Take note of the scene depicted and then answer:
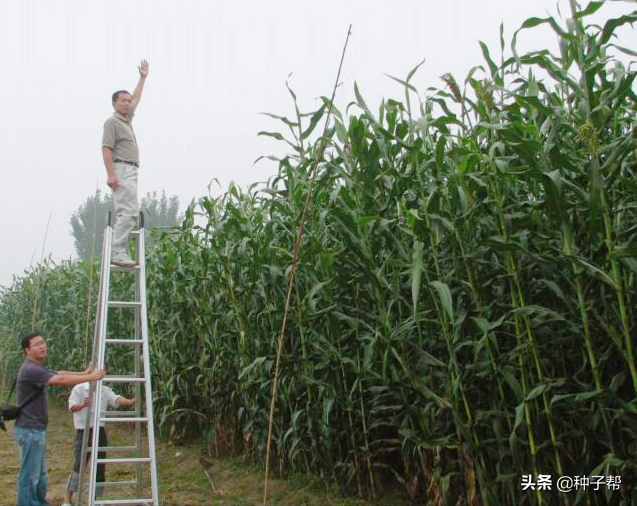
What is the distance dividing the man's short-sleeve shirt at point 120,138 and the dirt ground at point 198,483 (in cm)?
217

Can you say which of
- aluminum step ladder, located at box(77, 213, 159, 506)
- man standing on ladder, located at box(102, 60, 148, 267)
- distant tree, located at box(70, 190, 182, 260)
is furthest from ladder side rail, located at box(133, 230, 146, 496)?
distant tree, located at box(70, 190, 182, 260)

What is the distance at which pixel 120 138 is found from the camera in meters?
4.60

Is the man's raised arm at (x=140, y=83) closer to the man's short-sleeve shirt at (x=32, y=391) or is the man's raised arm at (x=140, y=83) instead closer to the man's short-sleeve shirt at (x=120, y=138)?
the man's short-sleeve shirt at (x=120, y=138)

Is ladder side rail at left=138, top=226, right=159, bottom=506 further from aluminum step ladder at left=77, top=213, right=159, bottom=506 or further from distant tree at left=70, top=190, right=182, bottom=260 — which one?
distant tree at left=70, top=190, right=182, bottom=260

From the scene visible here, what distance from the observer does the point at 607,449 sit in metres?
3.31

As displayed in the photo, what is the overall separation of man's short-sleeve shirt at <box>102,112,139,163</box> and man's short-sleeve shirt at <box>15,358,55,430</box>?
1527 mm

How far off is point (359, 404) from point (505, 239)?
5.95ft

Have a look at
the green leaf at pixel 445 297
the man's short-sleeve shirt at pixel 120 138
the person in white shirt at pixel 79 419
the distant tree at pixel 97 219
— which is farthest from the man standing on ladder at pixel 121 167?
the distant tree at pixel 97 219

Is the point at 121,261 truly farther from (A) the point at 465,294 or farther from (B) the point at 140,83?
(A) the point at 465,294

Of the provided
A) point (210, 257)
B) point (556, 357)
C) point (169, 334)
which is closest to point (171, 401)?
point (169, 334)

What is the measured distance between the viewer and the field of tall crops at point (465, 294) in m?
3.05

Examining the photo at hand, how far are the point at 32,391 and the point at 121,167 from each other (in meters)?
1.63

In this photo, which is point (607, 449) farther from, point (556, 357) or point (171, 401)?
point (171, 401)

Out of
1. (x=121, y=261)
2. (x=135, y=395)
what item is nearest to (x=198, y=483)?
(x=135, y=395)
